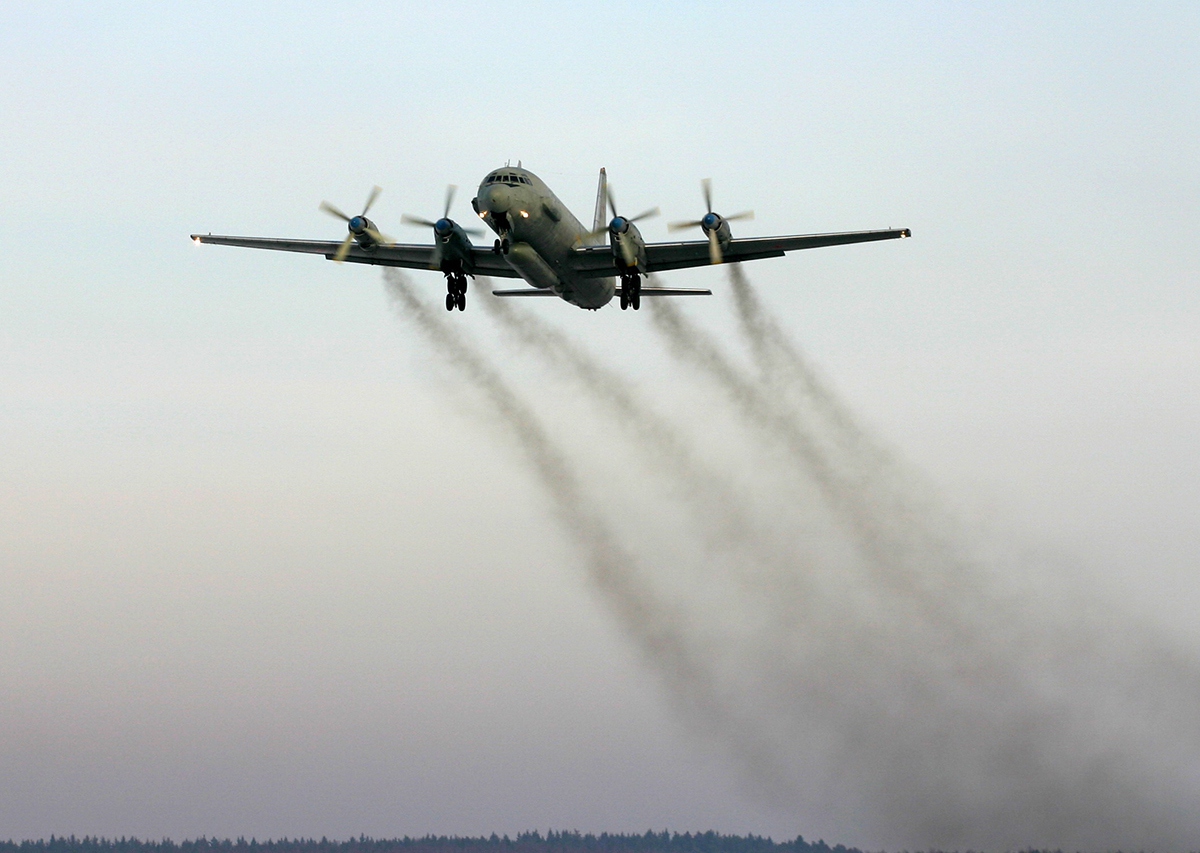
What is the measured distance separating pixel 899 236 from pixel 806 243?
3725 millimetres

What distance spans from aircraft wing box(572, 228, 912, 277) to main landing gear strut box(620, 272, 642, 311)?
28.0 inches

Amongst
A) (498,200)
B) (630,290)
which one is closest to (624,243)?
(630,290)

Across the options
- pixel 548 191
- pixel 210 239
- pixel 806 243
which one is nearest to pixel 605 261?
pixel 548 191

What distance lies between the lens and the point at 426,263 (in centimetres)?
5778

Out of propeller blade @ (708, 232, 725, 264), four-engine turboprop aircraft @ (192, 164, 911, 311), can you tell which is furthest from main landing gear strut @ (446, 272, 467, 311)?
propeller blade @ (708, 232, 725, 264)

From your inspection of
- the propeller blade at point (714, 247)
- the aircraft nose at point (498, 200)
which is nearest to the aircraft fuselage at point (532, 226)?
the aircraft nose at point (498, 200)

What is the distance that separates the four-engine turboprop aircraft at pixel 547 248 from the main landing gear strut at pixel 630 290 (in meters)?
0.04

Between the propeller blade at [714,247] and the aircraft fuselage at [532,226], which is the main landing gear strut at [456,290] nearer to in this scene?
the aircraft fuselage at [532,226]

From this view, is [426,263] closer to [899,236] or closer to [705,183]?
[705,183]

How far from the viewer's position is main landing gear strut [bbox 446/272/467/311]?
5550 centimetres

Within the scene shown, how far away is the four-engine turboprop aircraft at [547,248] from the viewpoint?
51.5 m

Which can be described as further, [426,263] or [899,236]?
[426,263]

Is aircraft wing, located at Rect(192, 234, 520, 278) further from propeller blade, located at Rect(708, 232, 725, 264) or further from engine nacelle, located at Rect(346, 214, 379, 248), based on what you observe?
propeller blade, located at Rect(708, 232, 725, 264)

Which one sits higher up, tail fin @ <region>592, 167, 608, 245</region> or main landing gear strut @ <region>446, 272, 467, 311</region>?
tail fin @ <region>592, 167, 608, 245</region>
